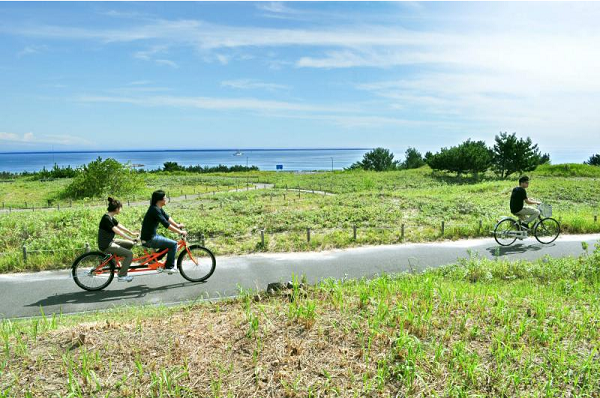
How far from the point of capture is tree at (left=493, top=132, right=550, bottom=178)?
59.8 meters

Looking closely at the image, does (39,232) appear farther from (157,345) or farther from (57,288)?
(157,345)

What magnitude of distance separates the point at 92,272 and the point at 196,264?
2.18 metres

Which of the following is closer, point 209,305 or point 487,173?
point 209,305

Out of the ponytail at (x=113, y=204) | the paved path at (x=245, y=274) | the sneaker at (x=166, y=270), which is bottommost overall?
the paved path at (x=245, y=274)

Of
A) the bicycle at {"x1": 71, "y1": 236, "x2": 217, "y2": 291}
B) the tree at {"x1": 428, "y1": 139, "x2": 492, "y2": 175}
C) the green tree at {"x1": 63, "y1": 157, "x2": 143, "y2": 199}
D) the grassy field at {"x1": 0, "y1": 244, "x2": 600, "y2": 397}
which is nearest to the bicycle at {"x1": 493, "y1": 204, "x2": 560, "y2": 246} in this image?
the grassy field at {"x1": 0, "y1": 244, "x2": 600, "y2": 397}

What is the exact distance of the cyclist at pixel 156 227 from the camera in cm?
870

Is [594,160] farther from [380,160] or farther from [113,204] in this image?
[113,204]

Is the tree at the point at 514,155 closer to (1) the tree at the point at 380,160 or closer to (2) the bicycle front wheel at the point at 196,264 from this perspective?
(1) the tree at the point at 380,160

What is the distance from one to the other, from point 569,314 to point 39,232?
1519cm

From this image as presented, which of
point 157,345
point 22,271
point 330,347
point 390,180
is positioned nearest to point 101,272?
point 22,271

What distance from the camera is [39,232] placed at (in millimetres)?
13875

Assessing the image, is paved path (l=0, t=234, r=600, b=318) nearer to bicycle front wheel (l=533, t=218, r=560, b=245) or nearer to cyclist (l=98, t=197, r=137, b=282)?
bicycle front wheel (l=533, t=218, r=560, b=245)

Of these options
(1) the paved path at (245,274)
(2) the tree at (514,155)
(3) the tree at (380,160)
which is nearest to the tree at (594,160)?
(2) the tree at (514,155)

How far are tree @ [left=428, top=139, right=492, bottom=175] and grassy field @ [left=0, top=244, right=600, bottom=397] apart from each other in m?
58.7
